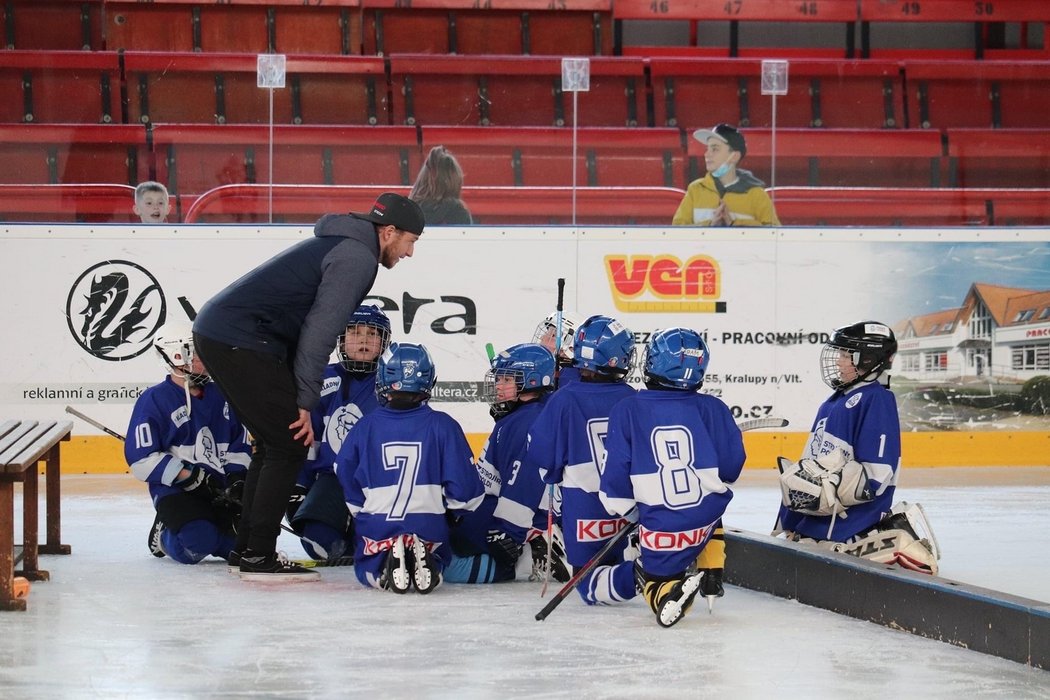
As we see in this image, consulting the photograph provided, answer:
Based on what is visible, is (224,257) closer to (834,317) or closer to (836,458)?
(834,317)

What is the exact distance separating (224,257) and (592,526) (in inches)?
166

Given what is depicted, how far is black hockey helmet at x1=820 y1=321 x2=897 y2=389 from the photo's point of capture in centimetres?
484

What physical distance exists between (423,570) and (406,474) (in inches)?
11.8

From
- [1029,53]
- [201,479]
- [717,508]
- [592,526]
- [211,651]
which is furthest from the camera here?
[1029,53]

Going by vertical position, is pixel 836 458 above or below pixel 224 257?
below

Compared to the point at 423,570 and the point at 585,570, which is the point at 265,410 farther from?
the point at 585,570

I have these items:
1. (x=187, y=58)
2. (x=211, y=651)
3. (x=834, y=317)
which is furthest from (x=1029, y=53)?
(x=211, y=651)

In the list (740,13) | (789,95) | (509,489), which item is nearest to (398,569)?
(509,489)

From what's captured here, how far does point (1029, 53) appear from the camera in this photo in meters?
11.5

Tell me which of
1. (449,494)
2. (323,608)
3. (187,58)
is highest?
(187,58)

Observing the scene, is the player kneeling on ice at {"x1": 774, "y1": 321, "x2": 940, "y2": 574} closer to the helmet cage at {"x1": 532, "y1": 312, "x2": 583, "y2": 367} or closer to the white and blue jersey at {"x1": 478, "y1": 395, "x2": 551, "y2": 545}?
the white and blue jersey at {"x1": 478, "y1": 395, "x2": 551, "y2": 545}

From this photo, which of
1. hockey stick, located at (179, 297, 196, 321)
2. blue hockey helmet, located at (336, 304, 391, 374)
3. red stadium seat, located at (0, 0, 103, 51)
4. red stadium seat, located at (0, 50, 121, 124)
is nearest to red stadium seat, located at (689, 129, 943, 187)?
hockey stick, located at (179, 297, 196, 321)

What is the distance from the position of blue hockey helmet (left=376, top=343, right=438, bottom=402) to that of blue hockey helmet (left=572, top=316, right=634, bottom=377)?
0.48 meters

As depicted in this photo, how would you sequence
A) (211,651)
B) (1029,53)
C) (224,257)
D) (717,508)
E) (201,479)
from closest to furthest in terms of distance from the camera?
(211,651) < (717,508) < (201,479) < (224,257) < (1029,53)
